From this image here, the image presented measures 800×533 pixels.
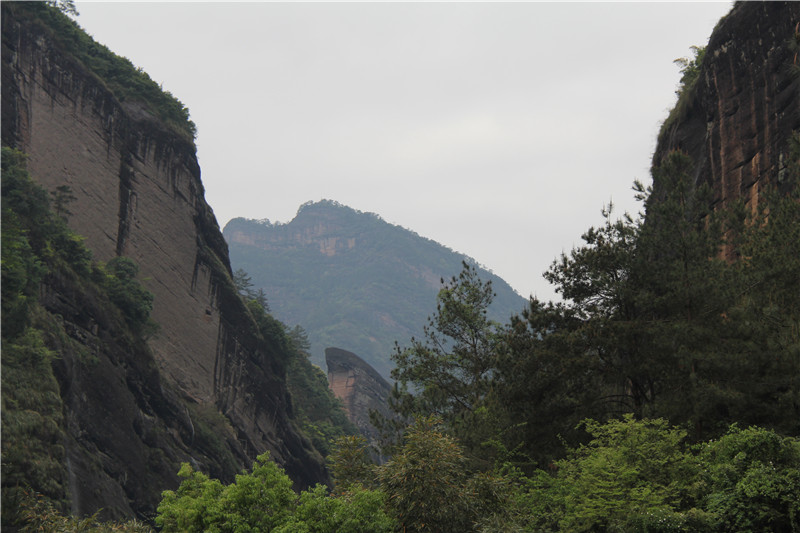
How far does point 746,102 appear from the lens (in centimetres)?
2469

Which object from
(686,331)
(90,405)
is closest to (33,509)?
(90,405)

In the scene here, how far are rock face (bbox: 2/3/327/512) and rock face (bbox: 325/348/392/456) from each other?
123 ft

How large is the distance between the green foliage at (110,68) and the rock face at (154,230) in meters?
0.84

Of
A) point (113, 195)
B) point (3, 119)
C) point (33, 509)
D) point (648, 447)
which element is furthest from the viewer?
point (113, 195)

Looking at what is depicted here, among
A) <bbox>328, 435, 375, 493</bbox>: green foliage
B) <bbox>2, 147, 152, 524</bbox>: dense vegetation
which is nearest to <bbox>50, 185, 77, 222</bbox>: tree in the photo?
<bbox>2, 147, 152, 524</bbox>: dense vegetation

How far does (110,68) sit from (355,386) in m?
58.6

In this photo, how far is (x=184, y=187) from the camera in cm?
4778

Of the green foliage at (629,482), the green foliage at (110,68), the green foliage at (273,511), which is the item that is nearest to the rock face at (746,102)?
the green foliage at (629,482)

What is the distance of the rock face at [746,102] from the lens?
22719mm

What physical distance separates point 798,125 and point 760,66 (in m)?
3.70

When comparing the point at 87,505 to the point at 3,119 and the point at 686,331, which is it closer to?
the point at 3,119

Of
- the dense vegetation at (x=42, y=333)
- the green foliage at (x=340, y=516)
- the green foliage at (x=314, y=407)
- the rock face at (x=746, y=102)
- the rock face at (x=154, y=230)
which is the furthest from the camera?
the green foliage at (x=314, y=407)

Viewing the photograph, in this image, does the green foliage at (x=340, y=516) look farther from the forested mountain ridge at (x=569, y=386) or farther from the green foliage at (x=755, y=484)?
the green foliage at (x=755, y=484)

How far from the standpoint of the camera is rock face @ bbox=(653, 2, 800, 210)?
74.5 ft
